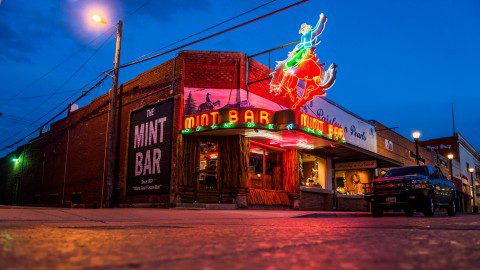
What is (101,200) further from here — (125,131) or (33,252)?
(33,252)

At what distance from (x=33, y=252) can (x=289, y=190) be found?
62.2 feet

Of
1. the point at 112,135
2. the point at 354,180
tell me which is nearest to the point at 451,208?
the point at 354,180

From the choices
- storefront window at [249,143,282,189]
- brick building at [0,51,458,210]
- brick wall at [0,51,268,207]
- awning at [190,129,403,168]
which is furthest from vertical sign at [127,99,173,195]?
storefront window at [249,143,282,189]

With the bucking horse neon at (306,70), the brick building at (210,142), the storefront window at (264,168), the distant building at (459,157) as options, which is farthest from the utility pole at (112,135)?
the distant building at (459,157)

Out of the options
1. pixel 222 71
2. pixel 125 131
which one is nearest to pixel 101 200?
pixel 125 131

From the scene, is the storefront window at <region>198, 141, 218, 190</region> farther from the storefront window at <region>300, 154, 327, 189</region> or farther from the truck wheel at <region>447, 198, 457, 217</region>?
the truck wheel at <region>447, 198, 457, 217</region>

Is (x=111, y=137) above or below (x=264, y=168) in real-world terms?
above

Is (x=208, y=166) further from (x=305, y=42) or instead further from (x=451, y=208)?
(x=451, y=208)

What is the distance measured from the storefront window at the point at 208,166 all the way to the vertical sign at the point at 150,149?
1.43 meters

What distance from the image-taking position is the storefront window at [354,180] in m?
27.6

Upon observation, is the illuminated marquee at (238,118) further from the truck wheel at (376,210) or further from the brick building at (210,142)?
the truck wheel at (376,210)

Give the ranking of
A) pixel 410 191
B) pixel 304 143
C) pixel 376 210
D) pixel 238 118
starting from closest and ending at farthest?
pixel 410 191 < pixel 376 210 < pixel 238 118 < pixel 304 143

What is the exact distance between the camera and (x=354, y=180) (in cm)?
2767

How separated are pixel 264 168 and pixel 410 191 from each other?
24.2 feet
